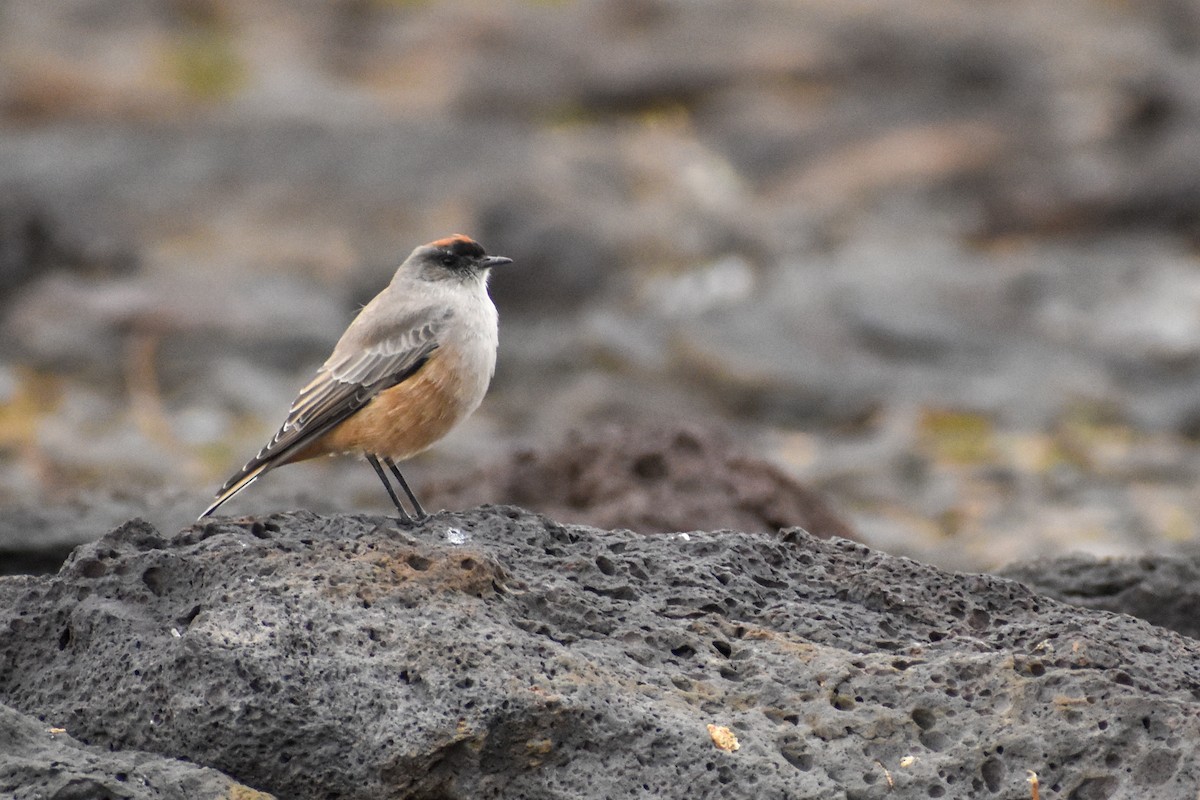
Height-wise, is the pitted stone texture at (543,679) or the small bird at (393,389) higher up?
the small bird at (393,389)

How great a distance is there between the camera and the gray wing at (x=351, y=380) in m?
7.98

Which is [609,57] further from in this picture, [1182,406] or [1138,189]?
[1182,406]

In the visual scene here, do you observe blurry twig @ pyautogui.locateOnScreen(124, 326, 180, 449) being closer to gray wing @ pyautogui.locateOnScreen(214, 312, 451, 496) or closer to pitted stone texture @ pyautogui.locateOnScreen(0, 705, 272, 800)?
gray wing @ pyautogui.locateOnScreen(214, 312, 451, 496)

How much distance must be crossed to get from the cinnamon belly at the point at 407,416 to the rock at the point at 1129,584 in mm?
2706

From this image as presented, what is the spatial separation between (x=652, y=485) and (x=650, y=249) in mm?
12087

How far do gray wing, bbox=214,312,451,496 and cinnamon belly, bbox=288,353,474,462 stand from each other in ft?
0.18

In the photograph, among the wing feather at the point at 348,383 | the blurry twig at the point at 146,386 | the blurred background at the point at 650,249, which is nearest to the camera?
the wing feather at the point at 348,383

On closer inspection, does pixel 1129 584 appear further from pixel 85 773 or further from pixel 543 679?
pixel 85 773

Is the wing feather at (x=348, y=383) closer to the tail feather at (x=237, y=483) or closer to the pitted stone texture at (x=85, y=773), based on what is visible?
the tail feather at (x=237, y=483)

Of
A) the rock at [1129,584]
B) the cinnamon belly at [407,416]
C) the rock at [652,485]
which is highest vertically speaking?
the rock at [652,485]

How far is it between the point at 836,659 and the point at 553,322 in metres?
15.2

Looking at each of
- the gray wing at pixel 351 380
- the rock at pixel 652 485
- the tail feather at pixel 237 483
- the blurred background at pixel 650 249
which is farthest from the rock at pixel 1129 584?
the tail feather at pixel 237 483

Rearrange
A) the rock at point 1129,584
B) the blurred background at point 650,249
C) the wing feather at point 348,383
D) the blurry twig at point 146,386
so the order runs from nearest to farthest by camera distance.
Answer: the rock at point 1129,584 < the wing feather at point 348,383 < the blurred background at point 650,249 < the blurry twig at point 146,386

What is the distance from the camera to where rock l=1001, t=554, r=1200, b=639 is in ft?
25.5
